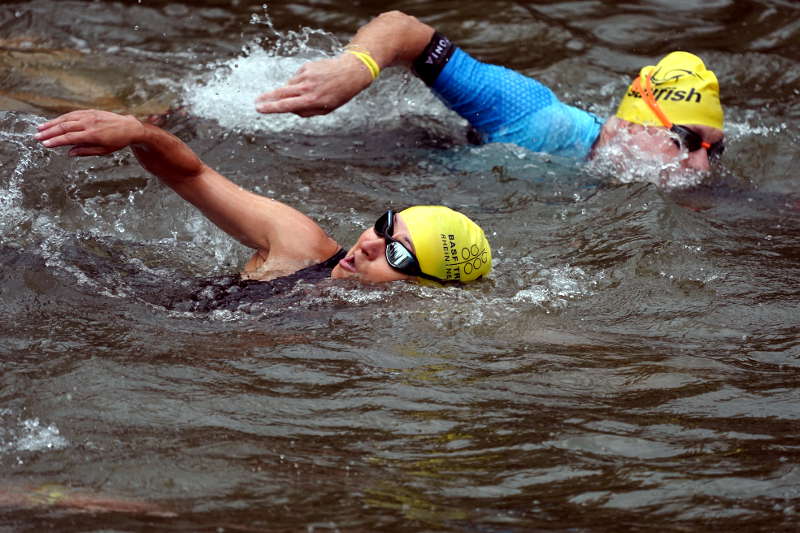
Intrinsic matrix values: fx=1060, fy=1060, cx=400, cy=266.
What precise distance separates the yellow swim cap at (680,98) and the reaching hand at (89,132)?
3.66 metres

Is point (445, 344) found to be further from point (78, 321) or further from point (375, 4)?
point (375, 4)

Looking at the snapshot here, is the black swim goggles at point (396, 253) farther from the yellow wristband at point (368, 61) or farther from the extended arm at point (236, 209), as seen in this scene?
the yellow wristband at point (368, 61)

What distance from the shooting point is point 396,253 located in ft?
16.8

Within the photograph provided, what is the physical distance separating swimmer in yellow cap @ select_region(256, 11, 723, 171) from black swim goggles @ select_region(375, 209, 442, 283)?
1.74 metres

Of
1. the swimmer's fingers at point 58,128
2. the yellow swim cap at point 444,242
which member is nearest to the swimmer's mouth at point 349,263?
the yellow swim cap at point 444,242

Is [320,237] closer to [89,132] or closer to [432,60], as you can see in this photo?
[89,132]

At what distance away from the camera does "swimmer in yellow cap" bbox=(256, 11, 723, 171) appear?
6926 millimetres

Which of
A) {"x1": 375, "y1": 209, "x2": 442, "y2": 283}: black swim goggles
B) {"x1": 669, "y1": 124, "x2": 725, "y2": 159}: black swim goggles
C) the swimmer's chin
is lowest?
the swimmer's chin

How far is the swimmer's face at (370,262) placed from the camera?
16.8 feet

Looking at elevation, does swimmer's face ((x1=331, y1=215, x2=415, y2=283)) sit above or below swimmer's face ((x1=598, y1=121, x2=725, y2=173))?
below

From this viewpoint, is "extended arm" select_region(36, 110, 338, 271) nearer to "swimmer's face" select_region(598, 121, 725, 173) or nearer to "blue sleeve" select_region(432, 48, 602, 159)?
"blue sleeve" select_region(432, 48, 602, 159)

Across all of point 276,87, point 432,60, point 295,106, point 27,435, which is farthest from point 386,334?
point 276,87

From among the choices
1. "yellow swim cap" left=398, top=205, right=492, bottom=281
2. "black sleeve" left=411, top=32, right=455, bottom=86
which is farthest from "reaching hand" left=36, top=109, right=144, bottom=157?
"black sleeve" left=411, top=32, right=455, bottom=86

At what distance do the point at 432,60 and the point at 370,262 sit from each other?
2275mm
